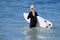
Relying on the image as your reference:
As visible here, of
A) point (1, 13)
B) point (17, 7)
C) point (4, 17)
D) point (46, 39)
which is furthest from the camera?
point (17, 7)

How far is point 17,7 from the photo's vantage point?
77.8 ft

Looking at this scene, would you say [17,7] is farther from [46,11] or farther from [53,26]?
[53,26]

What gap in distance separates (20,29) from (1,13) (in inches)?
213

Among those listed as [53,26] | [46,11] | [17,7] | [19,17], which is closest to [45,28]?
[53,26]

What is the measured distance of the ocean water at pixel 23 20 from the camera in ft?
48.6

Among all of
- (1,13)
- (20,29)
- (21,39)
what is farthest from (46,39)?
(1,13)

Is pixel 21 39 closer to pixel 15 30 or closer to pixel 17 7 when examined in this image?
pixel 15 30

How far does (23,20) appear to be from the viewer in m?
18.6

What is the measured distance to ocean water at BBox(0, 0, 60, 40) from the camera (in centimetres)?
1480

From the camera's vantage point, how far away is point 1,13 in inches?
835

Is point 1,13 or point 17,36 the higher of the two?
point 1,13

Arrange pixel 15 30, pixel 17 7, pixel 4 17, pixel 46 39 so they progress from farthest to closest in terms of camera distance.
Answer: pixel 17 7 < pixel 4 17 < pixel 15 30 < pixel 46 39

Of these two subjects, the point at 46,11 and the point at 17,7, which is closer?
the point at 46,11

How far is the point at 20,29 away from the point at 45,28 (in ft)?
4.36
